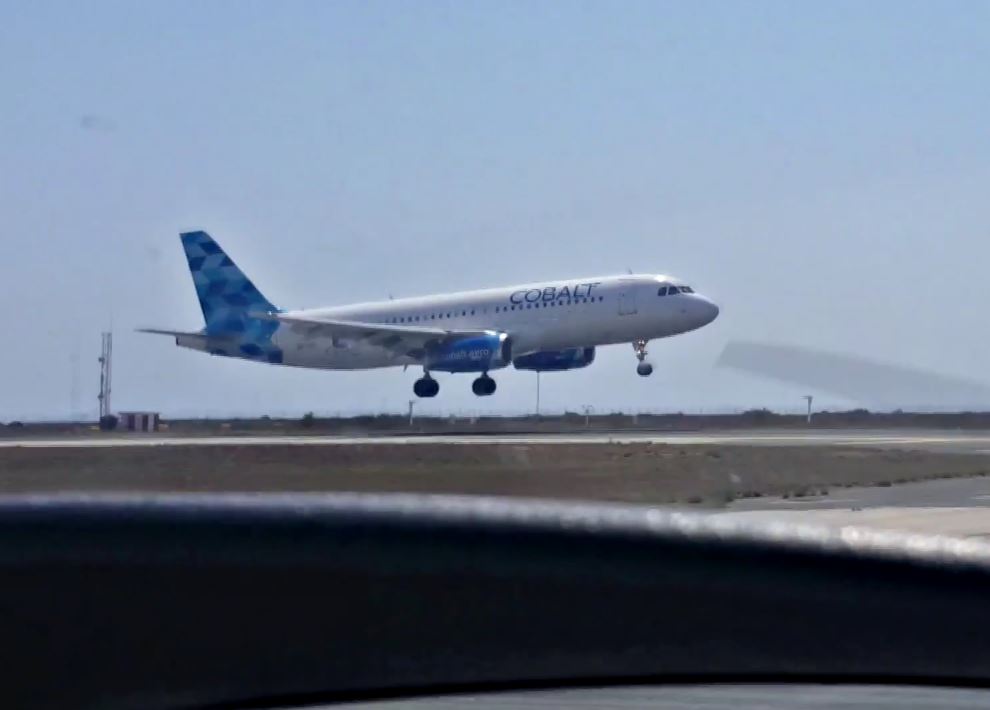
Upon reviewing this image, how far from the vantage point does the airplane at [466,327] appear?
4231 centimetres

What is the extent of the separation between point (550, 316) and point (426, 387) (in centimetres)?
548

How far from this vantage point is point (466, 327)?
4547 centimetres

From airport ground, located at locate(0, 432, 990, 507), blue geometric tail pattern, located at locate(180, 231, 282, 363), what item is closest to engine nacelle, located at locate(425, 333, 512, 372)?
blue geometric tail pattern, located at locate(180, 231, 282, 363)

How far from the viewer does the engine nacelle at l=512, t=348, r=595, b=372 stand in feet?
151

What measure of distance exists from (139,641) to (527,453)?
2811cm

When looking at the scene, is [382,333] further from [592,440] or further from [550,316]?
[592,440]

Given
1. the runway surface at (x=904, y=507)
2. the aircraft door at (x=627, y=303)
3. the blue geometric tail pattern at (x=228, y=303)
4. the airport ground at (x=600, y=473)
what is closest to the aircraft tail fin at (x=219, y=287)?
the blue geometric tail pattern at (x=228, y=303)

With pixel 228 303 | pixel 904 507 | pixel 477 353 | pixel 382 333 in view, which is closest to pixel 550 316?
pixel 477 353

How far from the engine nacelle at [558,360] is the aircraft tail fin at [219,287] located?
10.6m

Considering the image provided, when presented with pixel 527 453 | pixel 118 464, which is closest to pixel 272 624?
pixel 118 464

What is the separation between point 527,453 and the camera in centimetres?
2948

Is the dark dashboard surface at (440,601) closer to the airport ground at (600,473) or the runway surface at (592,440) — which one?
the airport ground at (600,473)

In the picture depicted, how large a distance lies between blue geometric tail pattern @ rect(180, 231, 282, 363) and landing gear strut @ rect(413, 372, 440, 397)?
539 centimetres

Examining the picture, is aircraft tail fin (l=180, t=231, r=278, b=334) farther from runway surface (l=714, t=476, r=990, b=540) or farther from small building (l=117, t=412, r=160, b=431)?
runway surface (l=714, t=476, r=990, b=540)
